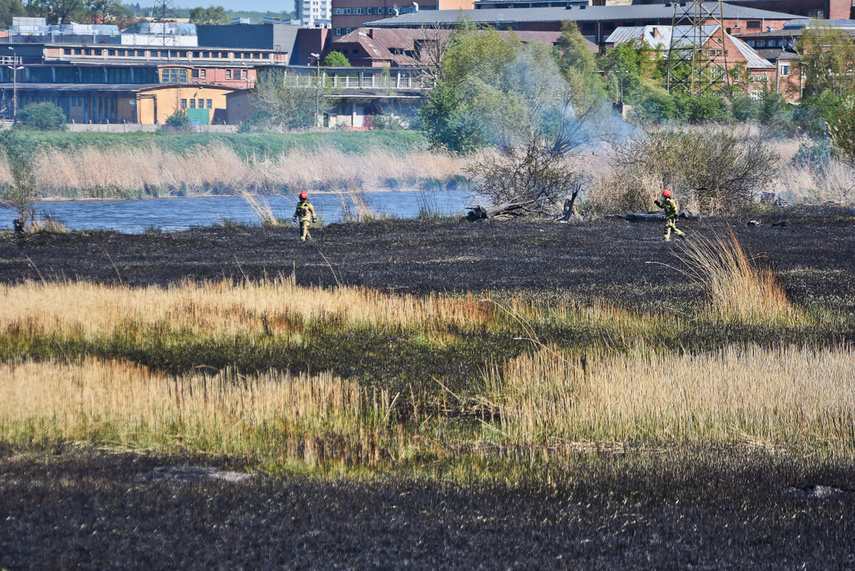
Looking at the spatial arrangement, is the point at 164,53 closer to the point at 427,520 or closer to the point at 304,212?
the point at 304,212

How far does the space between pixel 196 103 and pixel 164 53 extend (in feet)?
79.6

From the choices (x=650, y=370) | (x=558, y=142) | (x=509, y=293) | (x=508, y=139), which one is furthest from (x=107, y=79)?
(x=650, y=370)

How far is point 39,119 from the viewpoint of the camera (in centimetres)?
7675

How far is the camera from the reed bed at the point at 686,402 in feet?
28.9

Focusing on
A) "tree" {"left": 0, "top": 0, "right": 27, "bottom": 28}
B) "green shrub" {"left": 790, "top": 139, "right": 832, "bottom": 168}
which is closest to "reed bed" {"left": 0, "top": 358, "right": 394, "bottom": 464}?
"green shrub" {"left": 790, "top": 139, "right": 832, "bottom": 168}

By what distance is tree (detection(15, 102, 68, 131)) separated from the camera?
7656 cm

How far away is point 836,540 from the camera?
243 inches

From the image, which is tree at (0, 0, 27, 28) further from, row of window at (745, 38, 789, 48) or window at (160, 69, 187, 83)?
row of window at (745, 38, 789, 48)

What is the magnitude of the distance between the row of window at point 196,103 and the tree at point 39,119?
10.7 metres

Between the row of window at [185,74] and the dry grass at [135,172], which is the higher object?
the row of window at [185,74]

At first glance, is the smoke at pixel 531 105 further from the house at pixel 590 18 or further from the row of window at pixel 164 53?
the row of window at pixel 164 53

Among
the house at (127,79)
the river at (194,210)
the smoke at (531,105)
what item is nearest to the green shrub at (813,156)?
the smoke at (531,105)

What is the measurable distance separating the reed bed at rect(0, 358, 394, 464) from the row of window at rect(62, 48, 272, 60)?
99.7 m

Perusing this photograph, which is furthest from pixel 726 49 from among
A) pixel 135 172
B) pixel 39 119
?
pixel 39 119
